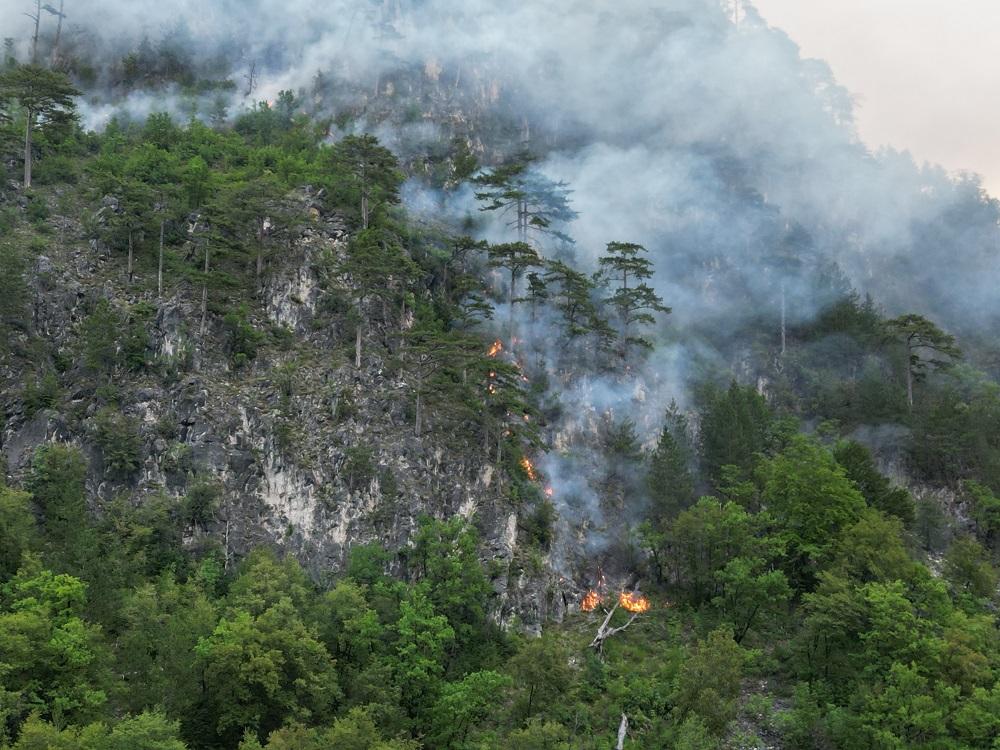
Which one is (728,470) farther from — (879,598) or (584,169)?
(584,169)

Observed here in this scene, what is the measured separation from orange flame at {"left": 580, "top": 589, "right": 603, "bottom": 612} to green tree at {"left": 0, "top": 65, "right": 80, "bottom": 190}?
5141 centimetres

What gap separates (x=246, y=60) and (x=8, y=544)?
7135 centimetres

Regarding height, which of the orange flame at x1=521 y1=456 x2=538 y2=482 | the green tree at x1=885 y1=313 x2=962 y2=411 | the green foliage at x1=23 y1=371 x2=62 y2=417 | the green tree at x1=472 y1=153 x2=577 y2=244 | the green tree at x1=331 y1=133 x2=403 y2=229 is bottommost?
the orange flame at x1=521 y1=456 x2=538 y2=482

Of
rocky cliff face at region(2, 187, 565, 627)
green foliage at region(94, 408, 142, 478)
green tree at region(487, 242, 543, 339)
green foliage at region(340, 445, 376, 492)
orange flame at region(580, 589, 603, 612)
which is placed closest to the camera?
green foliage at region(94, 408, 142, 478)

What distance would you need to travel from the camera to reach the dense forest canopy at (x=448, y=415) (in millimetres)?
42812

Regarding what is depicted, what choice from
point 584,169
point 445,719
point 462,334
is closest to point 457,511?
point 462,334

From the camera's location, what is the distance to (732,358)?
84.6m

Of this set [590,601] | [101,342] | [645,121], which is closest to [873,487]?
[590,601]

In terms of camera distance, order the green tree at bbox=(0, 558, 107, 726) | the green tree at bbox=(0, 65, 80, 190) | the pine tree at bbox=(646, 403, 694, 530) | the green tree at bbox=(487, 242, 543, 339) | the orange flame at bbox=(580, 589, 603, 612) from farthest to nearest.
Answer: the green tree at bbox=(487, 242, 543, 339) < the green tree at bbox=(0, 65, 80, 190) < the pine tree at bbox=(646, 403, 694, 530) < the orange flame at bbox=(580, 589, 603, 612) < the green tree at bbox=(0, 558, 107, 726)

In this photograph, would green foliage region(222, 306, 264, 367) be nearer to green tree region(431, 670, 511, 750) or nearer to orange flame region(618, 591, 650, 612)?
green tree region(431, 670, 511, 750)

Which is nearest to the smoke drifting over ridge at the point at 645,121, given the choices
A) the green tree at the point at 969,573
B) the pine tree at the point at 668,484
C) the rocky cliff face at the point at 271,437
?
the pine tree at the point at 668,484

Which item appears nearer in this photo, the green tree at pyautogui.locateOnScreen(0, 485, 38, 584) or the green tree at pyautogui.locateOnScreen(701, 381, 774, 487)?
the green tree at pyautogui.locateOnScreen(0, 485, 38, 584)

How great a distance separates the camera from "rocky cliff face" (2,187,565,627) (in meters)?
54.4

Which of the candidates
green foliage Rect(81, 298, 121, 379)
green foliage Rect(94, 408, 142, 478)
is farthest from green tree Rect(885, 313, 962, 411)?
green foliage Rect(81, 298, 121, 379)
